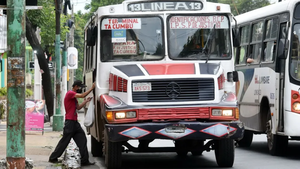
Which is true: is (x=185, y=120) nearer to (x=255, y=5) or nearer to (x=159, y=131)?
(x=159, y=131)

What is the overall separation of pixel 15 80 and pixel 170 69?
9.66 feet

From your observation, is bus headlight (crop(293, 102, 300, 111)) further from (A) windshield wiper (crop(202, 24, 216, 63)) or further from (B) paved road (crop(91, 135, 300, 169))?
(A) windshield wiper (crop(202, 24, 216, 63))

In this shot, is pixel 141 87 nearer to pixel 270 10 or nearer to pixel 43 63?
pixel 270 10

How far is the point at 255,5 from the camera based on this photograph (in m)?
61.6

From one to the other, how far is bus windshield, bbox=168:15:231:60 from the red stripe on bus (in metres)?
0.35

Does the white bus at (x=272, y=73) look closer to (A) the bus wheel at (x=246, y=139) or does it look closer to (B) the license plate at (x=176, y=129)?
(A) the bus wheel at (x=246, y=139)

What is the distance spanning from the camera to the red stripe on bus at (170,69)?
39.5 feet

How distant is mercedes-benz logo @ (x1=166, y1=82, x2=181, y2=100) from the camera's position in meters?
11.9

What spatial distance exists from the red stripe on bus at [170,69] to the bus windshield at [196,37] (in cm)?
35

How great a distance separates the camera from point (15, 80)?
34.2 feet

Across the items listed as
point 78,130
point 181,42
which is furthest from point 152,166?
point 181,42

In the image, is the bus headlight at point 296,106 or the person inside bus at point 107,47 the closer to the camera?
the person inside bus at point 107,47

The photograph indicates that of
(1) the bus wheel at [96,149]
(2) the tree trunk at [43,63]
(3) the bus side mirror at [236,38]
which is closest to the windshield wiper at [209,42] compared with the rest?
(3) the bus side mirror at [236,38]

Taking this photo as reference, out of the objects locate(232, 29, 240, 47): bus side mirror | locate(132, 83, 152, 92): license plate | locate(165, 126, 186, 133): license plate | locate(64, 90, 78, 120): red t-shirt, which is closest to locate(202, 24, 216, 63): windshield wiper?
locate(232, 29, 240, 47): bus side mirror
